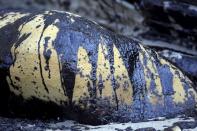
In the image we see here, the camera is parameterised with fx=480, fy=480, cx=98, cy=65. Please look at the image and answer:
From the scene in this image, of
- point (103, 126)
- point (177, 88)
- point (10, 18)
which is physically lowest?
point (103, 126)

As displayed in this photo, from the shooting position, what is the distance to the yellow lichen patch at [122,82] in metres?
2.10

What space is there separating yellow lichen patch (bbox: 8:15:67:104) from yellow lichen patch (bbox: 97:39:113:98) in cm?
17

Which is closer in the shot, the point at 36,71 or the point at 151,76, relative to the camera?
the point at 36,71

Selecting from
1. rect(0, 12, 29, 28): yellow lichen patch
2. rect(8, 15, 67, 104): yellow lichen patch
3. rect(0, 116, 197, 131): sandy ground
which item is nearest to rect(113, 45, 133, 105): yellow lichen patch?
rect(0, 116, 197, 131): sandy ground

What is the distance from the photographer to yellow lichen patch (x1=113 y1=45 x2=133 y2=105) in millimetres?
2098

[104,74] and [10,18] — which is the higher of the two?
[10,18]

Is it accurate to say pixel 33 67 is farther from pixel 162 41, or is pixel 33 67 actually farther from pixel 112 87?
pixel 162 41

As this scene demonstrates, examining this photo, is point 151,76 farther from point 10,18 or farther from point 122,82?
point 10,18

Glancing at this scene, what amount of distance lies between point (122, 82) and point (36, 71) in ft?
1.24

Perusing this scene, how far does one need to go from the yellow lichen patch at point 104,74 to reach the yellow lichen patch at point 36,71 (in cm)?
17

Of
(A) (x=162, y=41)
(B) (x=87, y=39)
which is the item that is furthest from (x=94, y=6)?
(B) (x=87, y=39)

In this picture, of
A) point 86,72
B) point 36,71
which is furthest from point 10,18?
point 86,72

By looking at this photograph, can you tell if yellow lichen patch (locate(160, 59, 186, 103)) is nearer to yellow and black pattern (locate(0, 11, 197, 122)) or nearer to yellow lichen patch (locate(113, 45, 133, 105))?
yellow and black pattern (locate(0, 11, 197, 122))

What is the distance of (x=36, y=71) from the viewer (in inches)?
81.7
